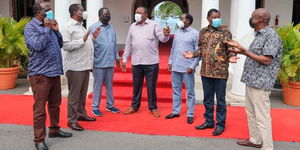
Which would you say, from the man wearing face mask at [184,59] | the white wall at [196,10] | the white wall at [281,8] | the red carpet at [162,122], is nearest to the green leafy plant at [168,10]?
the white wall at [196,10]

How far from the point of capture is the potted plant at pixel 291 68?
6695mm

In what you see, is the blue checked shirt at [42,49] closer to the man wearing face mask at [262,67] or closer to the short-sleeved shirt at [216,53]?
the short-sleeved shirt at [216,53]

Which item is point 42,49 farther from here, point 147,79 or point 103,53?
point 147,79

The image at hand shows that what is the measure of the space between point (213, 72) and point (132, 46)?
1566mm

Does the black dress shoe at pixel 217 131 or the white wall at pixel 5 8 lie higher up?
the white wall at pixel 5 8

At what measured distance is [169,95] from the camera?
6793mm

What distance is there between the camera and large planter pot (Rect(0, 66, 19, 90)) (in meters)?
7.99

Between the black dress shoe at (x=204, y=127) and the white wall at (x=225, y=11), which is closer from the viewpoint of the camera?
the black dress shoe at (x=204, y=127)

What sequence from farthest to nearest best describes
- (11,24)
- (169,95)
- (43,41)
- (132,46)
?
(11,24) → (169,95) → (132,46) → (43,41)

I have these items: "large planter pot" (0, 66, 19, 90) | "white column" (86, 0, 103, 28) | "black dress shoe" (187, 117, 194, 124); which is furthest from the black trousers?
"large planter pot" (0, 66, 19, 90)

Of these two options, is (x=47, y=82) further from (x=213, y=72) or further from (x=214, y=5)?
(x=214, y=5)

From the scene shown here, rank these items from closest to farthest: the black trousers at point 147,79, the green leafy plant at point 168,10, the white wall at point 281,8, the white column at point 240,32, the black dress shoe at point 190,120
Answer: the black dress shoe at point 190,120
the black trousers at point 147,79
the white column at point 240,32
the white wall at point 281,8
the green leafy plant at point 168,10

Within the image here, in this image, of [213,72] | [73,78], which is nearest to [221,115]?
[213,72]

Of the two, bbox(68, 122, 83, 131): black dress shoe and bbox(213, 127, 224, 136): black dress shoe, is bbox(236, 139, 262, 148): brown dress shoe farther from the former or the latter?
bbox(68, 122, 83, 131): black dress shoe
